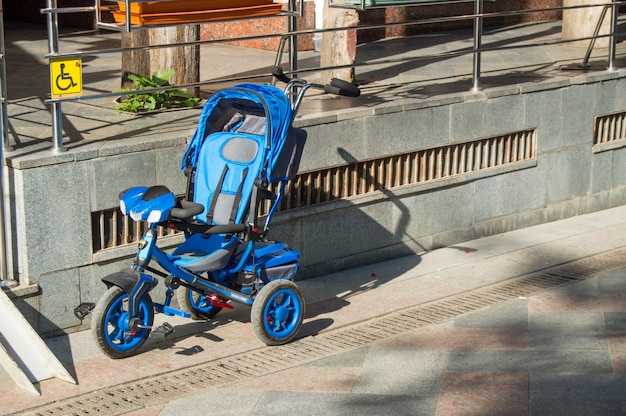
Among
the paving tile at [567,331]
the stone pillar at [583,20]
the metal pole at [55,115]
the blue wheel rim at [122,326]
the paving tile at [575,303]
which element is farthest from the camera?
the stone pillar at [583,20]

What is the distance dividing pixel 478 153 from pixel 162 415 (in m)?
4.70

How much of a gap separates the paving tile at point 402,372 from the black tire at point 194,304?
122 cm

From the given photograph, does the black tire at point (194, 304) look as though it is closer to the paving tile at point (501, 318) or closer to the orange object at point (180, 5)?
the paving tile at point (501, 318)

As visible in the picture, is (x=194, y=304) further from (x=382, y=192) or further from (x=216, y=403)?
(x=382, y=192)

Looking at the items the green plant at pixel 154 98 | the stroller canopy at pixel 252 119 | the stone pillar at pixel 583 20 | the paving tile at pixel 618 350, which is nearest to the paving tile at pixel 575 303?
the paving tile at pixel 618 350

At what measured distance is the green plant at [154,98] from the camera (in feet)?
27.5

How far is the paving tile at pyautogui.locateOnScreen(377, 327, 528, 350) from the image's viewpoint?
6.89 meters

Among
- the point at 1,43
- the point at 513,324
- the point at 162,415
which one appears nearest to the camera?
the point at 162,415

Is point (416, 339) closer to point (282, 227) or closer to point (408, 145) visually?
point (282, 227)

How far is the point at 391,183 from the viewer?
889 cm

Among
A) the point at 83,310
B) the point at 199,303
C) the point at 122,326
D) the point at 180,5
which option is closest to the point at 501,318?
the point at 199,303

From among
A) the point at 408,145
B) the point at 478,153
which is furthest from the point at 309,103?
the point at 478,153

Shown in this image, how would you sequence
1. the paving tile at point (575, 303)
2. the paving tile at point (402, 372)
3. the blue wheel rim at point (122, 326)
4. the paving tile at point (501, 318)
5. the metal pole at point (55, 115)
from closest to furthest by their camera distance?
the paving tile at point (402, 372)
the blue wheel rim at point (122, 326)
the metal pole at point (55, 115)
the paving tile at point (501, 318)
the paving tile at point (575, 303)

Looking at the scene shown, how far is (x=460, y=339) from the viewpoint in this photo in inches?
277
